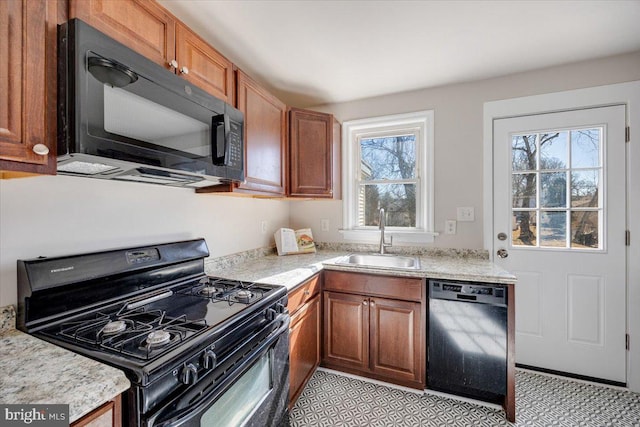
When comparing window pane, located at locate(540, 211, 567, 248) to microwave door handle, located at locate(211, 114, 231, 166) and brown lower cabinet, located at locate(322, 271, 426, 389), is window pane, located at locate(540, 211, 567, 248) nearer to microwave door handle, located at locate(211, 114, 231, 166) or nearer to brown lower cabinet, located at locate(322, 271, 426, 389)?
brown lower cabinet, located at locate(322, 271, 426, 389)

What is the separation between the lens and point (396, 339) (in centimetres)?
190

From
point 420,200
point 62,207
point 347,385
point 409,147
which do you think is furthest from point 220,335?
point 409,147

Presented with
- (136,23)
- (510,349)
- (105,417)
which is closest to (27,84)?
(136,23)

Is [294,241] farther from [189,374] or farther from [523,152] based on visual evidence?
[523,152]

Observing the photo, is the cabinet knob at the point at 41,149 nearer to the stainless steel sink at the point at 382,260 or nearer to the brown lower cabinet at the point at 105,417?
the brown lower cabinet at the point at 105,417

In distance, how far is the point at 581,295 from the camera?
2018 mm

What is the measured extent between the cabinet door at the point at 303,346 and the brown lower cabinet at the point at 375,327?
0.11m

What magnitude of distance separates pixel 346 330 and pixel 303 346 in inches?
15.2

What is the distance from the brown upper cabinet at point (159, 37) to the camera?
3.12 feet

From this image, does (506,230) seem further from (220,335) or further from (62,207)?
(62,207)

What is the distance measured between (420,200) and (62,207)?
7.95 ft

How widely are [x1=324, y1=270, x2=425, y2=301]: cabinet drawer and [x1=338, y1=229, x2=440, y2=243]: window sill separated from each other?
2.18 feet

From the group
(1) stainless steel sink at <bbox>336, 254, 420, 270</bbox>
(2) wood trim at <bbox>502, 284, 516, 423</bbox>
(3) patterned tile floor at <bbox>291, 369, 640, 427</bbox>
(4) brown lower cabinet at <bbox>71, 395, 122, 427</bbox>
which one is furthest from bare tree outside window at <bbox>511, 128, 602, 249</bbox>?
(4) brown lower cabinet at <bbox>71, 395, 122, 427</bbox>

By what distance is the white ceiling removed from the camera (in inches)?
57.8
